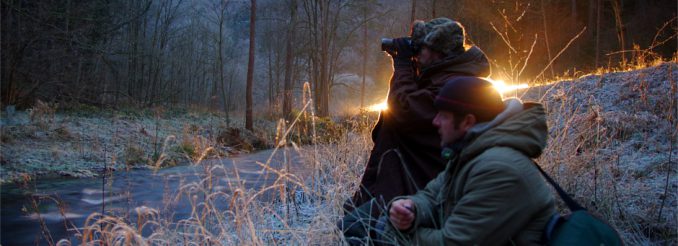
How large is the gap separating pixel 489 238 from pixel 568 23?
73.2 feet

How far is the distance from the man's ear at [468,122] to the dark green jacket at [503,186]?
0.04 m

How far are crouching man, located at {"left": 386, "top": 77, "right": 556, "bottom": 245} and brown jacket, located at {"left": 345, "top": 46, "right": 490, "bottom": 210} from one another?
1.98ft

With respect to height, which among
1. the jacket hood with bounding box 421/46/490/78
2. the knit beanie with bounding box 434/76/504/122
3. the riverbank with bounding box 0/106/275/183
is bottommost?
the riverbank with bounding box 0/106/275/183

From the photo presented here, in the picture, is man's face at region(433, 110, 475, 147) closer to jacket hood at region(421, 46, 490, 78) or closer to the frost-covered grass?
jacket hood at region(421, 46, 490, 78)

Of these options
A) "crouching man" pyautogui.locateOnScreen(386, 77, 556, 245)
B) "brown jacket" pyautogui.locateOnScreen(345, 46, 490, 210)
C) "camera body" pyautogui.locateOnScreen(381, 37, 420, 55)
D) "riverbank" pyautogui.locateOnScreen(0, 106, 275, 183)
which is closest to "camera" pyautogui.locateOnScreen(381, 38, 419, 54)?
"camera body" pyautogui.locateOnScreen(381, 37, 420, 55)

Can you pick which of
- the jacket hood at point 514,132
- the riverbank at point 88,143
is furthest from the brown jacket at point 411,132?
the riverbank at point 88,143

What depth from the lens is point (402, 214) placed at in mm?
1853

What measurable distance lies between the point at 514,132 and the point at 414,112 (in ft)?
2.73

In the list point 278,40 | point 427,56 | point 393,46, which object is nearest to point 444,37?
point 427,56

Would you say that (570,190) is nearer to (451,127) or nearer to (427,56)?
(427,56)

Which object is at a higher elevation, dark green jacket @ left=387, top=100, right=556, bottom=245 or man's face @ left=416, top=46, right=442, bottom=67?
man's face @ left=416, top=46, right=442, bottom=67

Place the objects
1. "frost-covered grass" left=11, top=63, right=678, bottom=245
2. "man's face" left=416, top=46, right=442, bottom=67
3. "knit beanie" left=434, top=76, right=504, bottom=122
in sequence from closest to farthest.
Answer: "knit beanie" left=434, top=76, right=504, bottom=122 < "man's face" left=416, top=46, right=442, bottom=67 < "frost-covered grass" left=11, top=63, right=678, bottom=245

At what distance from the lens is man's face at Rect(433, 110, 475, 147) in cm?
174

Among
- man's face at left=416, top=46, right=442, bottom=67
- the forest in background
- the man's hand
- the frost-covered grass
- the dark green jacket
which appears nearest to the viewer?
the dark green jacket
